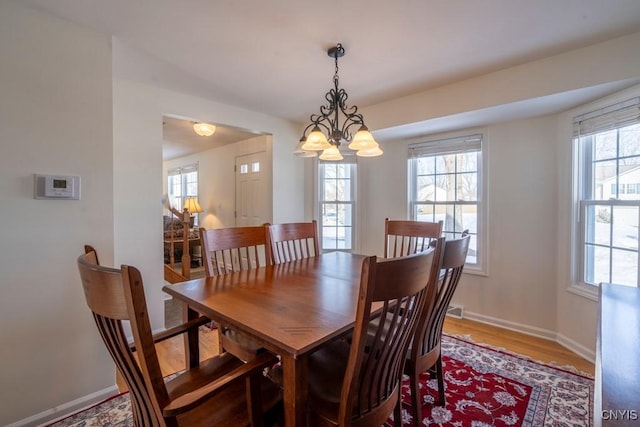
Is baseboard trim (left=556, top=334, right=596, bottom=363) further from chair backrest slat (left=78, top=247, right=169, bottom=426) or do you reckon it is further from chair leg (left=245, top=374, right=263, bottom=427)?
chair backrest slat (left=78, top=247, right=169, bottom=426)

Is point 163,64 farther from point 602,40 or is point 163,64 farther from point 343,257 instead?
point 602,40

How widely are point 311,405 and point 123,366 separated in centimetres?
66

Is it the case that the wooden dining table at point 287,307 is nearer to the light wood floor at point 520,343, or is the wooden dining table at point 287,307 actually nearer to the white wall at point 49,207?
the white wall at point 49,207

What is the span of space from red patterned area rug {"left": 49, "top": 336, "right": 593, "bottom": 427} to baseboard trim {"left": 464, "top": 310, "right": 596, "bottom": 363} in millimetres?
403

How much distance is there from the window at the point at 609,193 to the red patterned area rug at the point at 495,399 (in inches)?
35.1

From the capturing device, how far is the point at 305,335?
1010 mm

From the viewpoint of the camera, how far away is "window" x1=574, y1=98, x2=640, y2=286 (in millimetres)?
2109

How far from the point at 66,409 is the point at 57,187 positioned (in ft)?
4.24

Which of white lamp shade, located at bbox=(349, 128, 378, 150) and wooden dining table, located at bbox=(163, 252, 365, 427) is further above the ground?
white lamp shade, located at bbox=(349, 128, 378, 150)

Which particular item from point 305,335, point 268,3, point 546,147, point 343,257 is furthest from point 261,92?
point 546,147

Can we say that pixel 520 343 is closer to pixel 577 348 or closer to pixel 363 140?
pixel 577 348

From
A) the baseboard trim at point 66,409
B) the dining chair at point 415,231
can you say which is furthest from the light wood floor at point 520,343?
the baseboard trim at point 66,409

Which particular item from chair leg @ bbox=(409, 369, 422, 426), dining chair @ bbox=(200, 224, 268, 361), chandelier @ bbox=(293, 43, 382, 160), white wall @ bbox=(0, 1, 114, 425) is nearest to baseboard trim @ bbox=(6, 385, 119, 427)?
white wall @ bbox=(0, 1, 114, 425)

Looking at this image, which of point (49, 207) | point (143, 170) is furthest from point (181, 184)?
point (49, 207)
